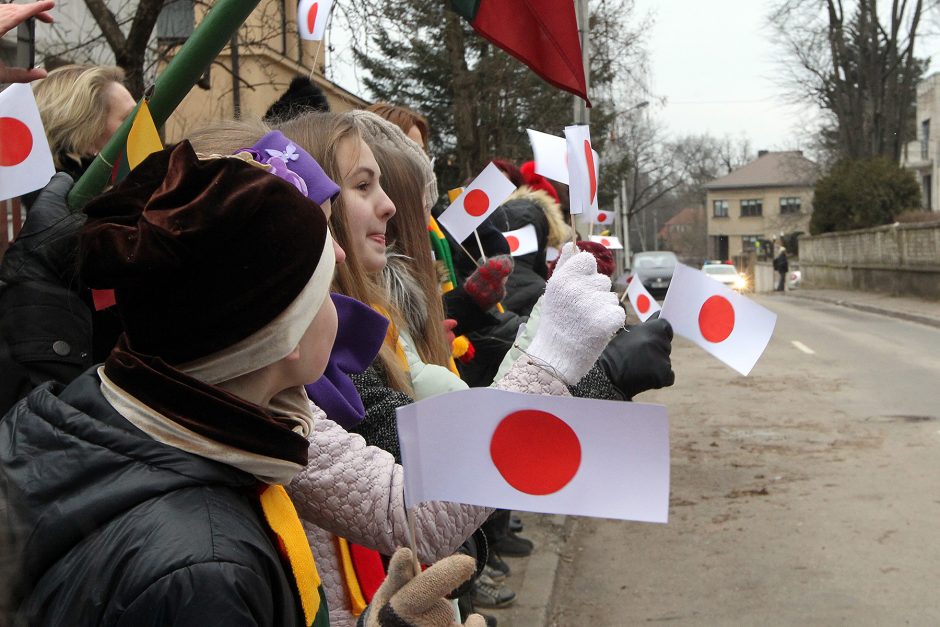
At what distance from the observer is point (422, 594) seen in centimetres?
140

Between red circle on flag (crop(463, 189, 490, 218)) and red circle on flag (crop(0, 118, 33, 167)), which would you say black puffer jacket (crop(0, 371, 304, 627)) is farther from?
red circle on flag (crop(463, 189, 490, 218))

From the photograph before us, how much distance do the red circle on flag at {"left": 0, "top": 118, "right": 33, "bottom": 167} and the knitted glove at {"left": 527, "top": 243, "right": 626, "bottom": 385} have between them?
1.45m

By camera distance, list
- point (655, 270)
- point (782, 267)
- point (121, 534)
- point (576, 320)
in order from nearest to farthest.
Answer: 1. point (121, 534)
2. point (576, 320)
3. point (655, 270)
4. point (782, 267)

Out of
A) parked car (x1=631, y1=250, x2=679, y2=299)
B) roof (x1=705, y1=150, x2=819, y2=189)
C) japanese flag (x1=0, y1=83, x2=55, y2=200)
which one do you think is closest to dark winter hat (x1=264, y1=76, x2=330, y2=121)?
japanese flag (x1=0, y1=83, x2=55, y2=200)

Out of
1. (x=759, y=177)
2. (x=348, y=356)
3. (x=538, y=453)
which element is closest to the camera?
(x=538, y=453)

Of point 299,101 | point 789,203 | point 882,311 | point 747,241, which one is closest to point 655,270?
point 882,311

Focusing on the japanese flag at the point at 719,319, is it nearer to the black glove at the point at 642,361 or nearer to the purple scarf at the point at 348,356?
the black glove at the point at 642,361

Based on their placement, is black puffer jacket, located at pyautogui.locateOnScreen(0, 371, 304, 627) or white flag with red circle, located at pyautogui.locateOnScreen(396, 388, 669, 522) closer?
black puffer jacket, located at pyautogui.locateOnScreen(0, 371, 304, 627)

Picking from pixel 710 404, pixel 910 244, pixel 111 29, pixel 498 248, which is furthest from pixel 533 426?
pixel 910 244

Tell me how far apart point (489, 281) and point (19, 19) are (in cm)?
179

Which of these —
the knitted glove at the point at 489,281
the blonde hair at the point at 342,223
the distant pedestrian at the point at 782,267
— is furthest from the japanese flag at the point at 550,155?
the distant pedestrian at the point at 782,267

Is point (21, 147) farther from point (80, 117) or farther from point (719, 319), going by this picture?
point (719, 319)

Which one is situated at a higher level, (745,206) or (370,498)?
(745,206)

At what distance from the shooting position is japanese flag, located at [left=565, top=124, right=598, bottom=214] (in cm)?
227
